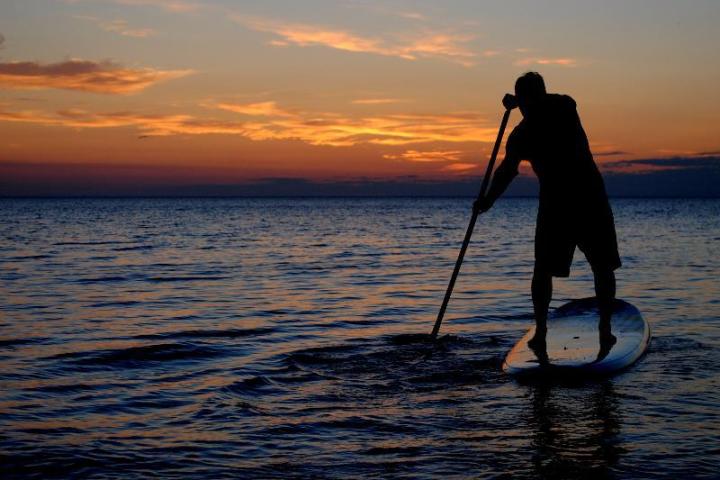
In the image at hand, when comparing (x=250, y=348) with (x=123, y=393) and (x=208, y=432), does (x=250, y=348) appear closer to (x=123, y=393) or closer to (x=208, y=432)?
(x=123, y=393)

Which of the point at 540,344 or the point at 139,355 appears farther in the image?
the point at 139,355

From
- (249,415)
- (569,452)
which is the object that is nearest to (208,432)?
(249,415)

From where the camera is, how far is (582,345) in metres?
7.98

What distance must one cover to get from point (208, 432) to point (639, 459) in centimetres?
309

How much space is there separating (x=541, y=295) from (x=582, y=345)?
0.94 metres

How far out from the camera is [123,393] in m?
7.43

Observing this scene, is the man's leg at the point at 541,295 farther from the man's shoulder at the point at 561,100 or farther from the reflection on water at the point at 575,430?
the man's shoulder at the point at 561,100

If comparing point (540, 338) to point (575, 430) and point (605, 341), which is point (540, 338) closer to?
point (605, 341)

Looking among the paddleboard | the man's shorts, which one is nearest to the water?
the paddleboard

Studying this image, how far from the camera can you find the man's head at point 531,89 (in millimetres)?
7098

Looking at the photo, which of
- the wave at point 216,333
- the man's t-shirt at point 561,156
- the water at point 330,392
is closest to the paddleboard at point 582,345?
the water at point 330,392

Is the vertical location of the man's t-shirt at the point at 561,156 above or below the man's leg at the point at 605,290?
above

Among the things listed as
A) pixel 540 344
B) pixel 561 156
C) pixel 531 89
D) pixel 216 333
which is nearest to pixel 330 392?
pixel 540 344

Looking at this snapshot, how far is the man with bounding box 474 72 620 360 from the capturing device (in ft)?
23.1
